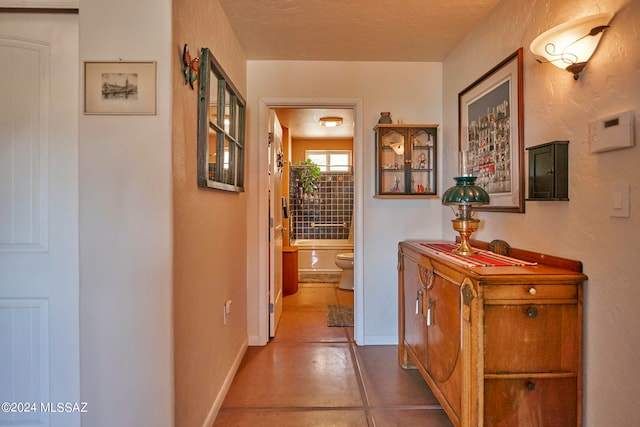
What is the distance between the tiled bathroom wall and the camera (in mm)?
5738

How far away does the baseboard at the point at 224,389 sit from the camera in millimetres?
1684

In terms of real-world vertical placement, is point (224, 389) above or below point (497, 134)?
below

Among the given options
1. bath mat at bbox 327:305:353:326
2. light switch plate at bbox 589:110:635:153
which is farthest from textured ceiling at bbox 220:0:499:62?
bath mat at bbox 327:305:353:326

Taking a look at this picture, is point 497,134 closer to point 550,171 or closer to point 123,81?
point 550,171

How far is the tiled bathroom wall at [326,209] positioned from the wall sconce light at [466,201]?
391cm

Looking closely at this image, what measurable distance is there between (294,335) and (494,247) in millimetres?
1834

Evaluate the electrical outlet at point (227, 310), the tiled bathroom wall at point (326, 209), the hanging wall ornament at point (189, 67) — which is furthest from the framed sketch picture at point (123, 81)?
the tiled bathroom wall at point (326, 209)

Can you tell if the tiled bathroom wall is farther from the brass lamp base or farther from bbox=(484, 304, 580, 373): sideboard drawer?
bbox=(484, 304, 580, 373): sideboard drawer

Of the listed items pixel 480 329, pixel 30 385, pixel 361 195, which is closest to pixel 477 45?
pixel 361 195

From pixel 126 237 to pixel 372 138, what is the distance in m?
2.07

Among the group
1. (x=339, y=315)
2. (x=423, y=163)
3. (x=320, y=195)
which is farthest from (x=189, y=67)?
(x=320, y=195)

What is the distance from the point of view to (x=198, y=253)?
152 cm

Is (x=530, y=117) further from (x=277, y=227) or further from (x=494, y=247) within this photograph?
(x=277, y=227)

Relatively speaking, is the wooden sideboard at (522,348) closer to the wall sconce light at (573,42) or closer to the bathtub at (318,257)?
the wall sconce light at (573,42)
